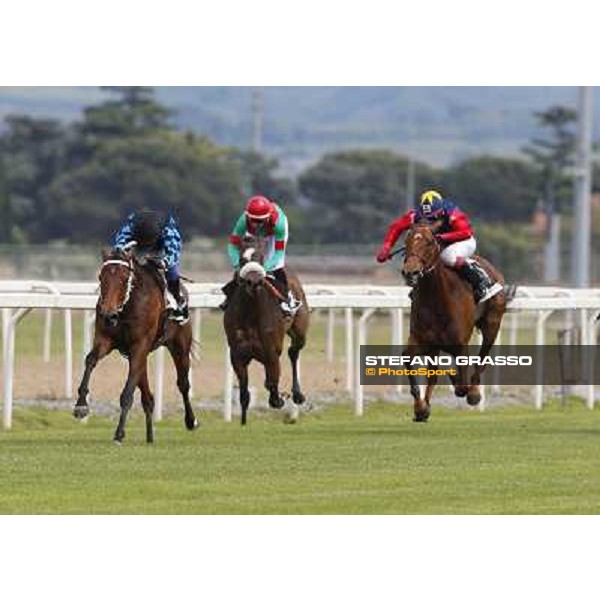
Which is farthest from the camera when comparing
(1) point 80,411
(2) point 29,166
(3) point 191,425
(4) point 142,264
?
(2) point 29,166

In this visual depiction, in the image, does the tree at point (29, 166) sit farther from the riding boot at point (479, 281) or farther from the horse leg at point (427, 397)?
the horse leg at point (427, 397)

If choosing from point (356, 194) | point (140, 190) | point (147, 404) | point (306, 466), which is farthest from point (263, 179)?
point (306, 466)

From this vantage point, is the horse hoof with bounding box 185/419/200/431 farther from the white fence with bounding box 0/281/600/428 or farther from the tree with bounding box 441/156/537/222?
the tree with bounding box 441/156/537/222

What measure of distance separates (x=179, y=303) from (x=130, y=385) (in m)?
1.22

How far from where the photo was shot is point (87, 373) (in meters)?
17.9

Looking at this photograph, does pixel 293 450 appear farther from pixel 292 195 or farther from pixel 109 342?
pixel 292 195

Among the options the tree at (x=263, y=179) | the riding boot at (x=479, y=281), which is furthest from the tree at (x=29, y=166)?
the riding boot at (x=479, y=281)

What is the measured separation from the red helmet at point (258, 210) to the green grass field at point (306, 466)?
1.66 metres

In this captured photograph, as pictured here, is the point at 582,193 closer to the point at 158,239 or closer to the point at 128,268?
the point at 158,239

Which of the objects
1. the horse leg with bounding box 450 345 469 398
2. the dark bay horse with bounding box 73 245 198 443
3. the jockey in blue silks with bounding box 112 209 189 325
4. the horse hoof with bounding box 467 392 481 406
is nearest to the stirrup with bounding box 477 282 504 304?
Answer: the horse leg with bounding box 450 345 469 398

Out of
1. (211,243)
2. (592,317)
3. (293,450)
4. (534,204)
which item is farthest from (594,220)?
(293,450)

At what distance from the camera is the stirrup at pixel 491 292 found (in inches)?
824

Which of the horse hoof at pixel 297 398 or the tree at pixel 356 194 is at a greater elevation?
the tree at pixel 356 194

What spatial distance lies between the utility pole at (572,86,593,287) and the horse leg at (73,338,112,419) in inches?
536
